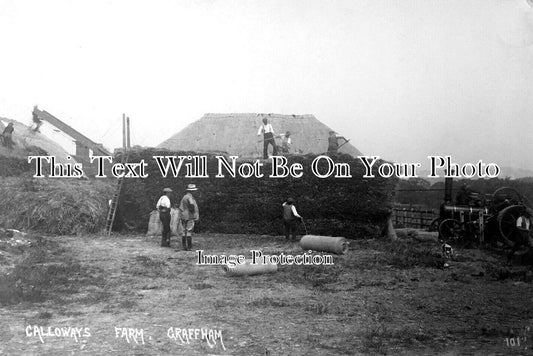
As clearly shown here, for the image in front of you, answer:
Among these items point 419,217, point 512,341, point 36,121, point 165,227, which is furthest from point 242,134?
point 512,341

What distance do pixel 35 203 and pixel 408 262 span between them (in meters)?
11.3

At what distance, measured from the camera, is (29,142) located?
24.6m

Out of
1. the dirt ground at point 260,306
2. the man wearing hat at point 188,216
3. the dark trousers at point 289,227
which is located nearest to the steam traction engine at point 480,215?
the dirt ground at point 260,306

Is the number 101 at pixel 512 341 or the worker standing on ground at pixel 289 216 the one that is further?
the worker standing on ground at pixel 289 216

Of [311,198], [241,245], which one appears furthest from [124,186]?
[311,198]

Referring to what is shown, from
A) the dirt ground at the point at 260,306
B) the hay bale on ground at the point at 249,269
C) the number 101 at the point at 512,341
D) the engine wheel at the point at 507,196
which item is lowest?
the number 101 at the point at 512,341

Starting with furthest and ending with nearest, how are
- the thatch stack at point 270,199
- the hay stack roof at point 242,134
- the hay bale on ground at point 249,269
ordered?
the hay stack roof at point 242,134
the thatch stack at point 270,199
the hay bale on ground at point 249,269

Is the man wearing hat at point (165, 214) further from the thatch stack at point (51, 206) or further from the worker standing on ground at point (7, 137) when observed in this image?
the worker standing on ground at point (7, 137)

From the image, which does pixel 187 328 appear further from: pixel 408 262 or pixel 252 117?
pixel 252 117

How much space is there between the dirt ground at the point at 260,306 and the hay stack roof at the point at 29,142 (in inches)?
483

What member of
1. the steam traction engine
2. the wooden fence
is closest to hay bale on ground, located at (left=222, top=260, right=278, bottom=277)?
the steam traction engine

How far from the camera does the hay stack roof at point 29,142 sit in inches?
856

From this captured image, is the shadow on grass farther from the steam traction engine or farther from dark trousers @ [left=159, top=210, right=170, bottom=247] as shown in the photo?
the steam traction engine

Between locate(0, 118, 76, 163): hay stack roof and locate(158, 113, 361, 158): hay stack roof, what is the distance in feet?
19.5
